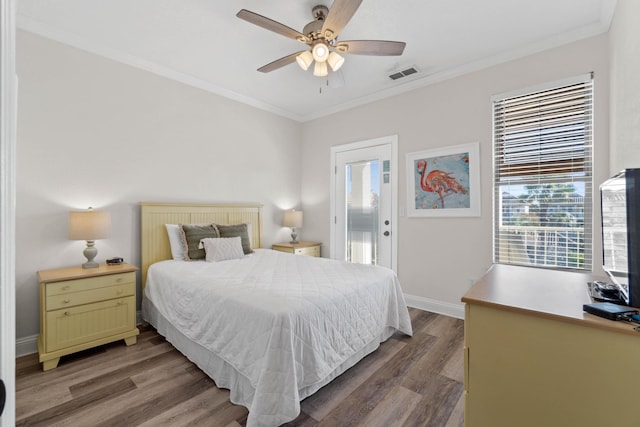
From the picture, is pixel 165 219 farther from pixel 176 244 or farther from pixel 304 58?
pixel 304 58

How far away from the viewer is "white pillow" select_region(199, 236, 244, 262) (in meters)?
3.06

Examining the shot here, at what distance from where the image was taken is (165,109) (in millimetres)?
3303

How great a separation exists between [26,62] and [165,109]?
Result: 1.13m

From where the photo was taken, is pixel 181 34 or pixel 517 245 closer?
pixel 181 34

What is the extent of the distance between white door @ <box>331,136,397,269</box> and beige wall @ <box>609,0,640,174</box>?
2.04 meters

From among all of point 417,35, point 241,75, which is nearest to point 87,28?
point 241,75

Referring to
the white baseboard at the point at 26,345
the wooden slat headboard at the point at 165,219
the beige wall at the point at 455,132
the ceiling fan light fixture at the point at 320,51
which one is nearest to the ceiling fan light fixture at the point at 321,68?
the ceiling fan light fixture at the point at 320,51

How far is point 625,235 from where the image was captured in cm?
110

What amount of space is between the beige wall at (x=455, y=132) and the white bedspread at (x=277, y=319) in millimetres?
956

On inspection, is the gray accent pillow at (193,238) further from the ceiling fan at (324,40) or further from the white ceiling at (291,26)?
the ceiling fan at (324,40)

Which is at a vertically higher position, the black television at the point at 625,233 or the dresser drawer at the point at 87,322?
the black television at the point at 625,233

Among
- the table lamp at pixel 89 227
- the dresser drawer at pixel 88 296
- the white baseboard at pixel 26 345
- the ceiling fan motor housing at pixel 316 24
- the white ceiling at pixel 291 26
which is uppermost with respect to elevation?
the white ceiling at pixel 291 26

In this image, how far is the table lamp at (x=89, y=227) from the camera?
8.11 ft

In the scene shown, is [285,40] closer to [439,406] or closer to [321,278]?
[321,278]
